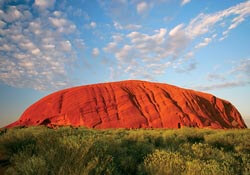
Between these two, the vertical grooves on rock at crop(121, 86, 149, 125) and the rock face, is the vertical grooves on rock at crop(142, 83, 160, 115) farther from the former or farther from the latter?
the vertical grooves on rock at crop(121, 86, 149, 125)

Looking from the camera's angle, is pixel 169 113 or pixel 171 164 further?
pixel 169 113

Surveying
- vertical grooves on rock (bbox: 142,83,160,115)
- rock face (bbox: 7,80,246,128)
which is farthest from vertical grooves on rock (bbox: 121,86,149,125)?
vertical grooves on rock (bbox: 142,83,160,115)

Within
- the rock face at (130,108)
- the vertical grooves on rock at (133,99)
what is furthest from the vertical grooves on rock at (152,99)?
the vertical grooves on rock at (133,99)

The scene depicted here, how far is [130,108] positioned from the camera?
138 ft

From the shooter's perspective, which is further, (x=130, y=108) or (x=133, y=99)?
(x=133, y=99)

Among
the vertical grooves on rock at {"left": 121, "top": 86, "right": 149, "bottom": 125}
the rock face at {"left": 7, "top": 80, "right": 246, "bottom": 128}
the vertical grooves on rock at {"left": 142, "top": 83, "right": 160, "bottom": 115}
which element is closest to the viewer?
the rock face at {"left": 7, "top": 80, "right": 246, "bottom": 128}

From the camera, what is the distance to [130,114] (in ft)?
134

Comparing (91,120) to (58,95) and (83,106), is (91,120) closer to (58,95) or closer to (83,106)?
(83,106)

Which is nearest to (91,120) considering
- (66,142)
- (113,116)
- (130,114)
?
(113,116)

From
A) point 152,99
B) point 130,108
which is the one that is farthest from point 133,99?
point 152,99

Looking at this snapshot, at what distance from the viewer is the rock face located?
130ft

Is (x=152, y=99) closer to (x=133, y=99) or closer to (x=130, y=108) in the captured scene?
(x=133, y=99)

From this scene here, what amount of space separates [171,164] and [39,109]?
4327 cm

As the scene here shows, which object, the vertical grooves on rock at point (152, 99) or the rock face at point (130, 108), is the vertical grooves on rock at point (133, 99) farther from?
the vertical grooves on rock at point (152, 99)
